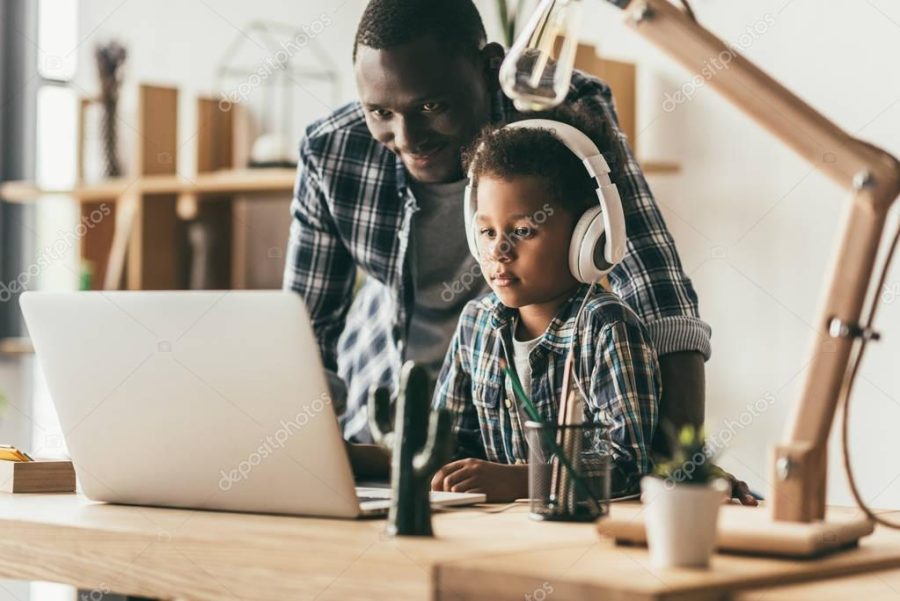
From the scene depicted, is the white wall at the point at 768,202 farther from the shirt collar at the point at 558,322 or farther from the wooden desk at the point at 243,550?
the wooden desk at the point at 243,550

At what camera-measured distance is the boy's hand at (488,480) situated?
1298mm

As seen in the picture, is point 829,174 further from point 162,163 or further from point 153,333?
point 162,163

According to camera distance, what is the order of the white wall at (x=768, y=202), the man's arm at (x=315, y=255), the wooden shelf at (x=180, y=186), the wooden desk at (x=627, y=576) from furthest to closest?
1. the wooden shelf at (x=180, y=186)
2. the white wall at (x=768, y=202)
3. the man's arm at (x=315, y=255)
4. the wooden desk at (x=627, y=576)

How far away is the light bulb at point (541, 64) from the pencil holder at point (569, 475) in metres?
0.30

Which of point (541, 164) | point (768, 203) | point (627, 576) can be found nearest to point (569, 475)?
point (627, 576)

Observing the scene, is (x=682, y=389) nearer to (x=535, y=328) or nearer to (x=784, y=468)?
(x=535, y=328)

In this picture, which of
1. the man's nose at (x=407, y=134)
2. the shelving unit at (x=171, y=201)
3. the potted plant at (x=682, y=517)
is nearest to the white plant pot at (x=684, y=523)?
the potted plant at (x=682, y=517)

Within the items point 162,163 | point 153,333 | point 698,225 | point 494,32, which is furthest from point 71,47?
point 153,333

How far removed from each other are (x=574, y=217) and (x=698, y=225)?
138 cm

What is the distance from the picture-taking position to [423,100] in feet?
5.56

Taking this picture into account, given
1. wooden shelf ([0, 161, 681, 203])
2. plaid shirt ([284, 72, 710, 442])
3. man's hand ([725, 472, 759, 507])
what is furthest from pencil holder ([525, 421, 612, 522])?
wooden shelf ([0, 161, 681, 203])

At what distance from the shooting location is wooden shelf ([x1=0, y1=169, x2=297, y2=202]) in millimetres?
3293

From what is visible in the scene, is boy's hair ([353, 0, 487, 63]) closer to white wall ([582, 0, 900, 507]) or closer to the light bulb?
the light bulb

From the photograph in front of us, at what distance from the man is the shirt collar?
→ 0.16 meters
